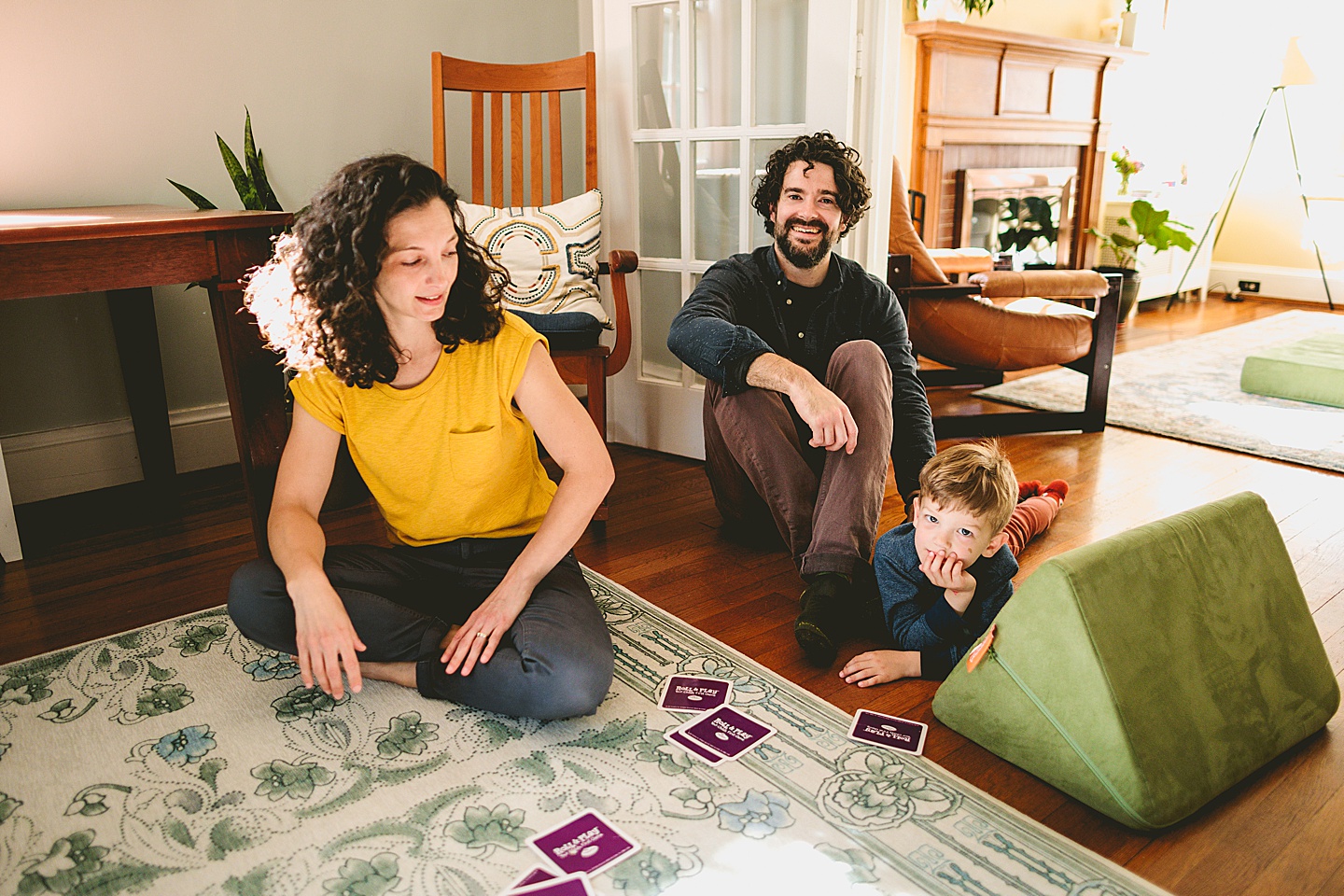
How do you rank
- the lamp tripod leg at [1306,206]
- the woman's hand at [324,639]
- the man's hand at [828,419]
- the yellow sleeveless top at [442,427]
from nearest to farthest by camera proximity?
the woman's hand at [324,639], the yellow sleeveless top at [442,427], the man's hand at [828,419], the lamp tripod leg at [1306,206]

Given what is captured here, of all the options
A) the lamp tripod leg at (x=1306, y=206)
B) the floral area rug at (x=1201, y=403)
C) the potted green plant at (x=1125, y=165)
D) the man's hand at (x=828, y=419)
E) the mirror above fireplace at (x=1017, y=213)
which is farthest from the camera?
the lamp tripod leg at (x=1306, y=206)

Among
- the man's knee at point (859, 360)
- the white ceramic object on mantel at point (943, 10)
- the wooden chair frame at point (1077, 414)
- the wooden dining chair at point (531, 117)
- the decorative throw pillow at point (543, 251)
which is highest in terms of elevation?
the white ceramic object on mantel at point (943, 10)

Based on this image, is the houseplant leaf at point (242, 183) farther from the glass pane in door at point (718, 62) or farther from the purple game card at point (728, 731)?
the purple game card at point (728, 731)

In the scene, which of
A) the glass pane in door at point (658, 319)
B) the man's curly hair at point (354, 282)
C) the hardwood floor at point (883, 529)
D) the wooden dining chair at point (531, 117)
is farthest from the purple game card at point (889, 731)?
the glass pane in door at point (658, 319)

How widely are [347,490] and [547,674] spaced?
52.2 inches

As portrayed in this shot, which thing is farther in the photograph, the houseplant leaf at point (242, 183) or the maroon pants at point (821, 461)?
the houseplant leaf at point (242, 183)

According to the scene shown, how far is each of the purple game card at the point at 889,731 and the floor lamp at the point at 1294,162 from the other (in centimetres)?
527

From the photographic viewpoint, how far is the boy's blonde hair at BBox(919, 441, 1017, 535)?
1591 millimetres

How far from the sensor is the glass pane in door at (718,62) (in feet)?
8.70

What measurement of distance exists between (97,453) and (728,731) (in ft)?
6.98

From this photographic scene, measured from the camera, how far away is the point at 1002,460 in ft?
5.42

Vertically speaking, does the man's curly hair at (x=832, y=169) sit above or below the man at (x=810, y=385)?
above

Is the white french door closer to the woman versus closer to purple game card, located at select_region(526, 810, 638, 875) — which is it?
the woman

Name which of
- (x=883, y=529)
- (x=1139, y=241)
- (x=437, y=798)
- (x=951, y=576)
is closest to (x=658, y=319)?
(x=883, y=529)
